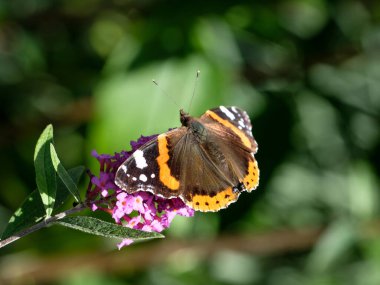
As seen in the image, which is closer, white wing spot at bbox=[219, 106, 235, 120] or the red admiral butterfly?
the red admiral butterfly

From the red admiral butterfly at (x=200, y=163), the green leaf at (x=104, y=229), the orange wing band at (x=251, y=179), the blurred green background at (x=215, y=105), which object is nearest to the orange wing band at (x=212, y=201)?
the red admiral butterfly at (x=200, y=163)

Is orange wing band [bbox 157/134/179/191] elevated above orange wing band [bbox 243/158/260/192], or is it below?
above

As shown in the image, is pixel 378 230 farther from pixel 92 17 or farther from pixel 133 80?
pixel 92 17

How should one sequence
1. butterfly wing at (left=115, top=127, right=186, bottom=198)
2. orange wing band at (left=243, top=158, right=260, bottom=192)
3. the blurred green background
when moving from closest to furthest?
1. butterfly wing at (left=115, top=127, right=186, bottom=198)
2. orange wing band at (left=243, top=158, right=260, bottom=192)
3. the blurred green background

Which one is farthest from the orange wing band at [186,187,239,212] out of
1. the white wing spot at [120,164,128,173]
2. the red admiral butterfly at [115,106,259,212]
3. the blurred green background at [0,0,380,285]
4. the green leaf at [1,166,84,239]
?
the blurred green background at [0,0,380,285]

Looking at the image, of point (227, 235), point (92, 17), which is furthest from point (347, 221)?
point (92, 17)

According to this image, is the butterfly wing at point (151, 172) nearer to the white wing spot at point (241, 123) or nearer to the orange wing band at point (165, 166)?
the orange wing band at point (165, 166)

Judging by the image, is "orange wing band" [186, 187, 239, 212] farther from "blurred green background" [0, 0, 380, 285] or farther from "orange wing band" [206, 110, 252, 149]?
"blurred green background" [0, 0, 380, 285]
